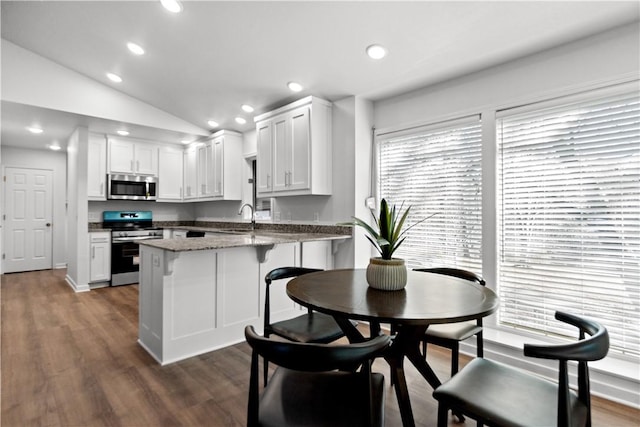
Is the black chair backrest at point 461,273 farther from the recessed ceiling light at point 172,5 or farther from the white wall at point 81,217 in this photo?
the white wall at point 81,217

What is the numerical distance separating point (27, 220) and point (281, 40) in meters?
6.57

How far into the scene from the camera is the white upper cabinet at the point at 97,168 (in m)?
5.12

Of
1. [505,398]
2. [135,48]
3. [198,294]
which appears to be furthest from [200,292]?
[135,48]

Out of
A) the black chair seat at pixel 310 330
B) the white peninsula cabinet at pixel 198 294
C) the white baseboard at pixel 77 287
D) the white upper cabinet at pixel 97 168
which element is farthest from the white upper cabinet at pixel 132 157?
the black chair seat at pixel 310 330

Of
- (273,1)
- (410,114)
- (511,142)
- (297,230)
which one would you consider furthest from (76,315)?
(511,142)

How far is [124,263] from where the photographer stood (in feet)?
17.2

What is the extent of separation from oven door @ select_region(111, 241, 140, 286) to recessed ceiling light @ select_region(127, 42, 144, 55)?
9.47ft

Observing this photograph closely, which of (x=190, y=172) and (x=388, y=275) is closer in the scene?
(x=388, y=275)

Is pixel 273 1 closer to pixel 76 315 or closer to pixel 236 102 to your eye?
pixel 236 102

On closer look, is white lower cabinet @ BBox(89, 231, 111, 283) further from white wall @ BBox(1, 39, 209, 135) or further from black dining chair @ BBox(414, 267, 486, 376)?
black dining chair @ BBox(414, 267, 486, 376)

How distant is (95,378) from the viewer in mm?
2301

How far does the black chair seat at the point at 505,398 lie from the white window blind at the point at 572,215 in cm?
148

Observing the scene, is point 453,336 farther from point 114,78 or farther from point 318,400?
point 114,78

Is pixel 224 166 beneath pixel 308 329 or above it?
above
